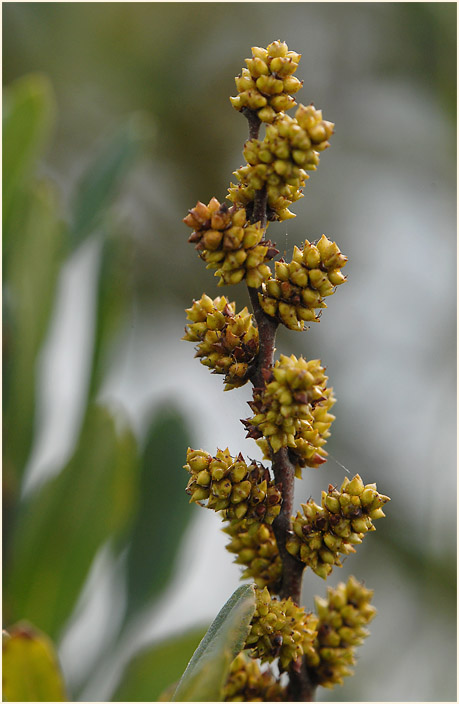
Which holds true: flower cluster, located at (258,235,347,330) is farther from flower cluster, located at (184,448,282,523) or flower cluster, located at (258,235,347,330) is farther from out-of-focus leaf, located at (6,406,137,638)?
out-of-focus leaf, located at (6,406,137,638)

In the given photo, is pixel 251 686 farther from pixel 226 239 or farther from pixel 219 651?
pixel 226 239

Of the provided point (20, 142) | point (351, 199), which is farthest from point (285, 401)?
point (351, 199)

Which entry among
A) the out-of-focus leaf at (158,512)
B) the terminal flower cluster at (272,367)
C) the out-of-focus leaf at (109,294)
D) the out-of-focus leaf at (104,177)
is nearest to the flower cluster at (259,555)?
the terminal flower cluster at (272,367)

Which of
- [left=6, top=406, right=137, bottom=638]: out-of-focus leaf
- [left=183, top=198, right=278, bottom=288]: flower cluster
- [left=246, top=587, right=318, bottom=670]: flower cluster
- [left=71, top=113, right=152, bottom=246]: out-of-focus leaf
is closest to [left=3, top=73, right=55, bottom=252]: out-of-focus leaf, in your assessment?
[left=71, top=113, right=152, bottom=246]: out-of-focus leaf

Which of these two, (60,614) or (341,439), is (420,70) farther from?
(60,614)

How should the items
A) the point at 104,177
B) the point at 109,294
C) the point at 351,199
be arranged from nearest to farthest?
the point at 109,294 < the point at 104,177 < the point at 351,199
